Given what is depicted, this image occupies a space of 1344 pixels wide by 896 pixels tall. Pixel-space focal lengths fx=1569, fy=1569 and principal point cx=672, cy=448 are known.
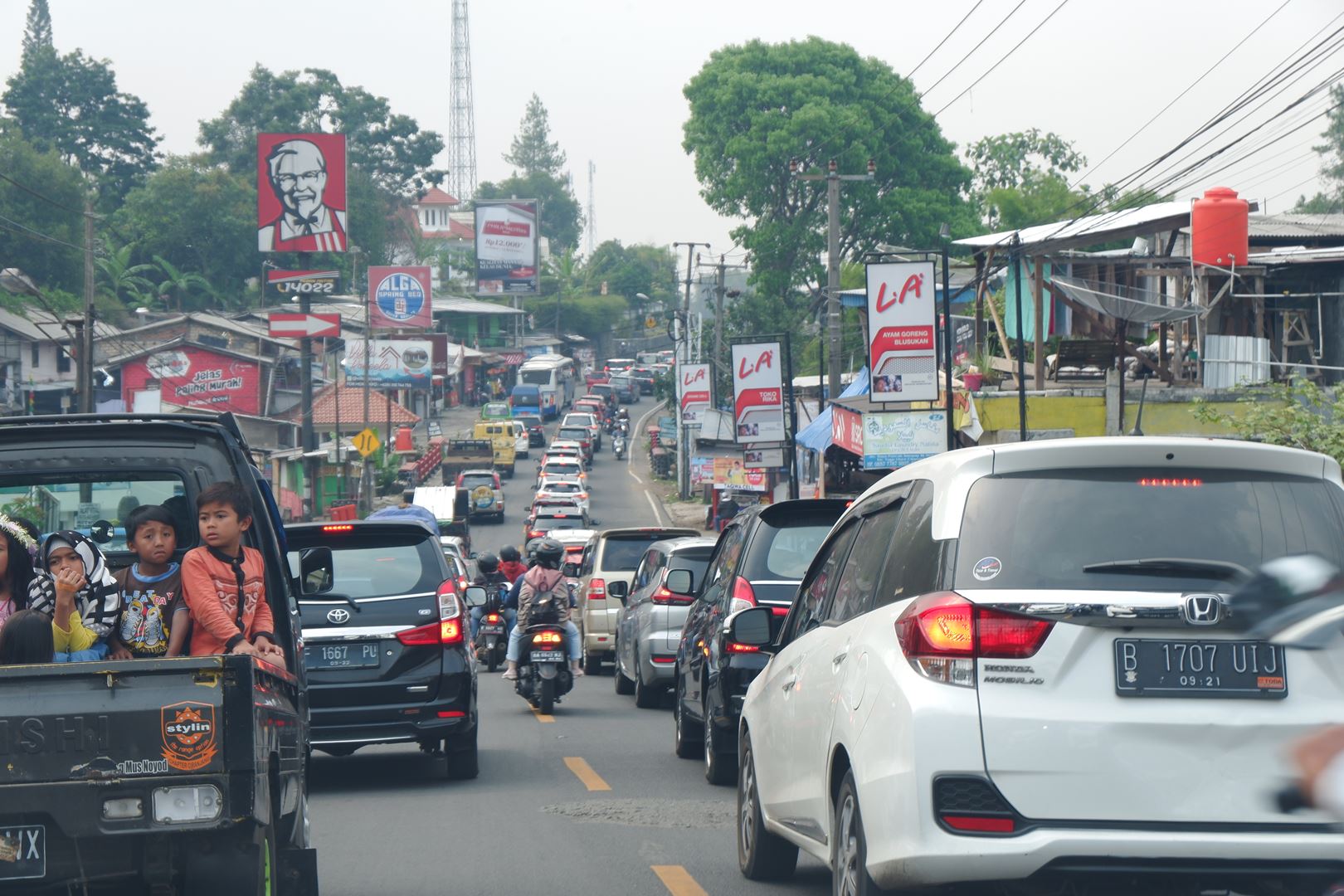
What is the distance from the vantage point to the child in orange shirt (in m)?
6.19

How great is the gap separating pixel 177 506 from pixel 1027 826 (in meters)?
3.93

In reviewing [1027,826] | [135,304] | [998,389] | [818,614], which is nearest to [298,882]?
[818,614]

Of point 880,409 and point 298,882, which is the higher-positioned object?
point 880,409

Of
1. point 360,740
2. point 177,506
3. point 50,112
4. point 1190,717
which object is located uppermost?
point 50,112

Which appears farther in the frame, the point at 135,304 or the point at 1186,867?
the point at 135,304

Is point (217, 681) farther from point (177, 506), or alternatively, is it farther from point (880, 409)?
point (880, 409)

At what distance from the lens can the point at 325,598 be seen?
1088 cm

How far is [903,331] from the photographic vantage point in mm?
24953

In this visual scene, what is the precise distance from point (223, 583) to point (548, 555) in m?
8.87

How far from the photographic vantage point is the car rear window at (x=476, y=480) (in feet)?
190

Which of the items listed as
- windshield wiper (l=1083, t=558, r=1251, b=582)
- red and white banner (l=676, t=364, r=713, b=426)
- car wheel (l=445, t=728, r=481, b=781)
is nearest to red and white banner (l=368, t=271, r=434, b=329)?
red and white banner (l=676, t=364, r=713, b=426)

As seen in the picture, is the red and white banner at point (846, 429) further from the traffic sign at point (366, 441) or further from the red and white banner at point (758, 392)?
the traffic sign at point (366, 441)

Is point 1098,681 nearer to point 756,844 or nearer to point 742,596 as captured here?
point 756,844

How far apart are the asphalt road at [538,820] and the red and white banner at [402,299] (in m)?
61.3
